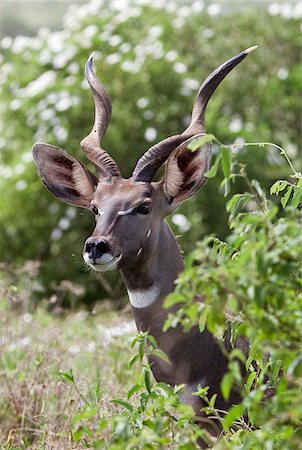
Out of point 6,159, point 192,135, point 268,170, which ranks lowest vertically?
point 268,170

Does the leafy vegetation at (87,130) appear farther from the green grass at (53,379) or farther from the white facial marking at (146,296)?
the white facial marking at (146,296)

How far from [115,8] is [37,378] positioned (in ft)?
22.6

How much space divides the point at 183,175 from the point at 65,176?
1.79 ft

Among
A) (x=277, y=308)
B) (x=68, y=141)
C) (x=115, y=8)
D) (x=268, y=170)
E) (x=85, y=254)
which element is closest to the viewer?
(x=277, y=308)

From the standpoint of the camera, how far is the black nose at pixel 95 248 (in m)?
4.11

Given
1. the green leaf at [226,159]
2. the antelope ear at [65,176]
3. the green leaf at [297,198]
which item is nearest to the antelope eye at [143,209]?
the antelope ear at [65,176]

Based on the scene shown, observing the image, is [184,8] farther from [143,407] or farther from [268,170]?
[143,407]

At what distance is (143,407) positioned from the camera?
3.36 m

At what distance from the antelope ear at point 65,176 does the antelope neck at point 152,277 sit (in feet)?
1.52

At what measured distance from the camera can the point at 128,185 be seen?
4480 mm

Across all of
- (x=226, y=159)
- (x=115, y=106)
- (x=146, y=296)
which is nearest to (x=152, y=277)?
(x=146, y=296)

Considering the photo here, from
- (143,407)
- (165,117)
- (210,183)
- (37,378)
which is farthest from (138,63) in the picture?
(143,407)

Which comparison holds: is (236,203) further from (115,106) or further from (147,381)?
(115,106)

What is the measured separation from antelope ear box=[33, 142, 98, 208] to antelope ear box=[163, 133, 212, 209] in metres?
0.33
